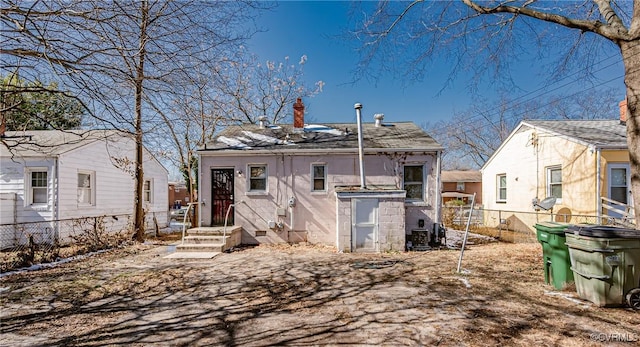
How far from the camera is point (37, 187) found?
1069 cm

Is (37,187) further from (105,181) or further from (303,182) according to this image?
(303,182)

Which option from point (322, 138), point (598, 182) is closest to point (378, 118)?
point (322, 138)

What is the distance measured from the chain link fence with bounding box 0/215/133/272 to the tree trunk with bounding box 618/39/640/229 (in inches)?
518

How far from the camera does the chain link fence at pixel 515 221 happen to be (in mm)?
9820

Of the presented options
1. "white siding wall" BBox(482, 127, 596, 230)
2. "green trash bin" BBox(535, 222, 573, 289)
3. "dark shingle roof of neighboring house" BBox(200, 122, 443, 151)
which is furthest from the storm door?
"white siding wall" BBox(482, 127, 596, 230)

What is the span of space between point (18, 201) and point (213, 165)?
7.03m

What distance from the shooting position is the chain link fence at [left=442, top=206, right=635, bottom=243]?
982 cm

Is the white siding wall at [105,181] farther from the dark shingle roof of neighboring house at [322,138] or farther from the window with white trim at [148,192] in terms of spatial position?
the dark shingle roof of neighboring house at [322,138]

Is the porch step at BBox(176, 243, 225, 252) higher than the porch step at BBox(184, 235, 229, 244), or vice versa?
the porch step at BBox(184, 235, 229, 244)

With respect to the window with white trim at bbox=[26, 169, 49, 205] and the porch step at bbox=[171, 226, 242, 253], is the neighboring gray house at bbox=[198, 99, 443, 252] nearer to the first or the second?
the porch step at bbox=[171, 226, 242, 253]

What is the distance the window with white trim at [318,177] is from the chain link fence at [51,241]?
6627 millimetres

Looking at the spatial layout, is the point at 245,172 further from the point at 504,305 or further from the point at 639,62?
the point at 639,62

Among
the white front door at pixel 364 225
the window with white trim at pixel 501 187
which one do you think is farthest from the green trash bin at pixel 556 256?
the window with white trim at pixel 501 187

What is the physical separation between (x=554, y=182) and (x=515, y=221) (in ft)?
7.03
